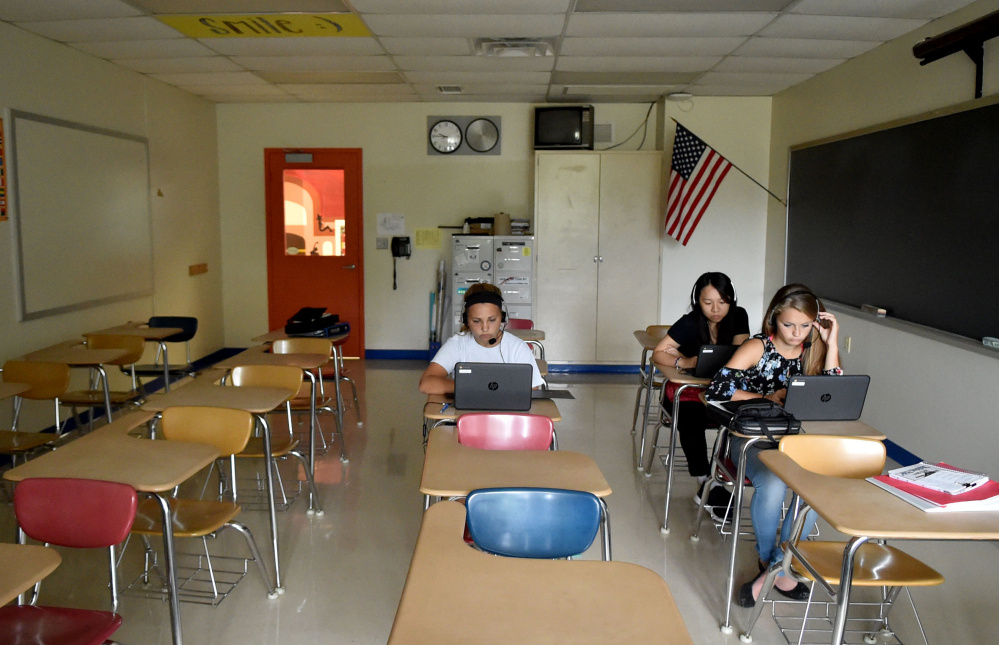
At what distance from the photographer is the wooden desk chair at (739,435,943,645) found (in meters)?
2.34

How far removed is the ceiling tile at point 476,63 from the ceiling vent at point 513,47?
0.53 ft

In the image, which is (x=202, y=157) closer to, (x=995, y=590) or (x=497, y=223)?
(x=497, y=223)

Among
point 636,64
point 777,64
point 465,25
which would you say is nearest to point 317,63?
point 465,25

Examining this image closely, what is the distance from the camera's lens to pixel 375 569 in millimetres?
3225

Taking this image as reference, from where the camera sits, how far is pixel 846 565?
80.0 inches

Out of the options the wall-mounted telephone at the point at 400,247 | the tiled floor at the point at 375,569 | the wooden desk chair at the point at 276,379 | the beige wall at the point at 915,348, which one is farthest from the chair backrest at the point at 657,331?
the wall-mounted telephone at the point at 400,247

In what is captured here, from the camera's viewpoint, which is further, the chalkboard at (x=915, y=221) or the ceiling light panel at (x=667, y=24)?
the ceiling light panel at (x=667, y=24)

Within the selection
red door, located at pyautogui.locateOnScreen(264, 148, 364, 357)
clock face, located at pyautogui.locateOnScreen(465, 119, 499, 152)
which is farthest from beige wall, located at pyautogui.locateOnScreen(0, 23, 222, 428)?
clock face, located at pyautogui.locateOnScreen(465, 119, 499, 152)

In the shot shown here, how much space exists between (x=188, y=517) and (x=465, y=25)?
3459 mm

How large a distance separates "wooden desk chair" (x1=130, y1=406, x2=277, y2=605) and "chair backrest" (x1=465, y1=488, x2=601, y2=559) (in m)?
1.16

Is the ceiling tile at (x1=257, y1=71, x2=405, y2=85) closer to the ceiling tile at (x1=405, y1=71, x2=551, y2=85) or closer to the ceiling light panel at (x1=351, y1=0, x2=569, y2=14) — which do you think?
the ceiling tile at (x1=405, y1=71, x2=551, y2=85)

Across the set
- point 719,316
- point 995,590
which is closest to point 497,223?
point 719,316

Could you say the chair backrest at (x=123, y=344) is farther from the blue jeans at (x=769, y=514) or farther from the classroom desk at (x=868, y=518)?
the classroom desk at (x=868, y=518)

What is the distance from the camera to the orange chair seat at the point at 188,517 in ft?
8.45
